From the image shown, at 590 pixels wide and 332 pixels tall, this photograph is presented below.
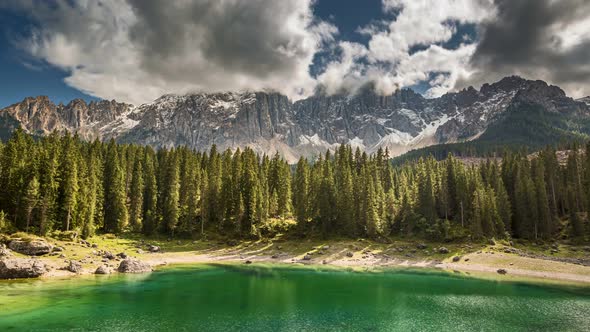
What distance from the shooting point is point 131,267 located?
6319 cm

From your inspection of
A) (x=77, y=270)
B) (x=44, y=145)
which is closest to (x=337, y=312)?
(x=77, y=270)

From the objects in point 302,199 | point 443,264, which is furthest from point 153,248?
point 443,264

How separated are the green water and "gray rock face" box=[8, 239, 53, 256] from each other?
10684 mm

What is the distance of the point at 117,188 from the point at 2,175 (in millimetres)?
24260

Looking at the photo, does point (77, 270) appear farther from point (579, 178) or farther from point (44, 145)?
point (579, 178)

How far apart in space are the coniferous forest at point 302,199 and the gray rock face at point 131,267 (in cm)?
1915

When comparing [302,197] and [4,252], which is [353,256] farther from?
[4,252]

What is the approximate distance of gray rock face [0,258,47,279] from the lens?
1961 inches

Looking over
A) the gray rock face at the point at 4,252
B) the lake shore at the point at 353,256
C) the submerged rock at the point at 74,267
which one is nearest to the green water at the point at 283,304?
the submerged rock at the point at 74,267

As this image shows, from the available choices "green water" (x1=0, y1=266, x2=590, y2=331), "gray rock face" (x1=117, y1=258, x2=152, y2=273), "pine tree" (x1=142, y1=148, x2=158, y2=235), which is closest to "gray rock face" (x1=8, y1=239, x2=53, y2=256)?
"green water" (x1=0, y1=266, x2=590, y2=331)

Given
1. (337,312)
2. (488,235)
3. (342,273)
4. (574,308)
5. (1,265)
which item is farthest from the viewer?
(488,235)

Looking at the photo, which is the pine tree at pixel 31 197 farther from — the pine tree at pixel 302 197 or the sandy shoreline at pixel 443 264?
the pine tree at pixel 302 197

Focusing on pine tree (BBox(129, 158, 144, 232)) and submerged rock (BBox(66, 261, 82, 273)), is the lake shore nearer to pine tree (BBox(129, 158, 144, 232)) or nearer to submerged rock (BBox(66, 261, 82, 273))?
submerged rock (BBox(66, 261, 82, 273))

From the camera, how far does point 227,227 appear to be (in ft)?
334
